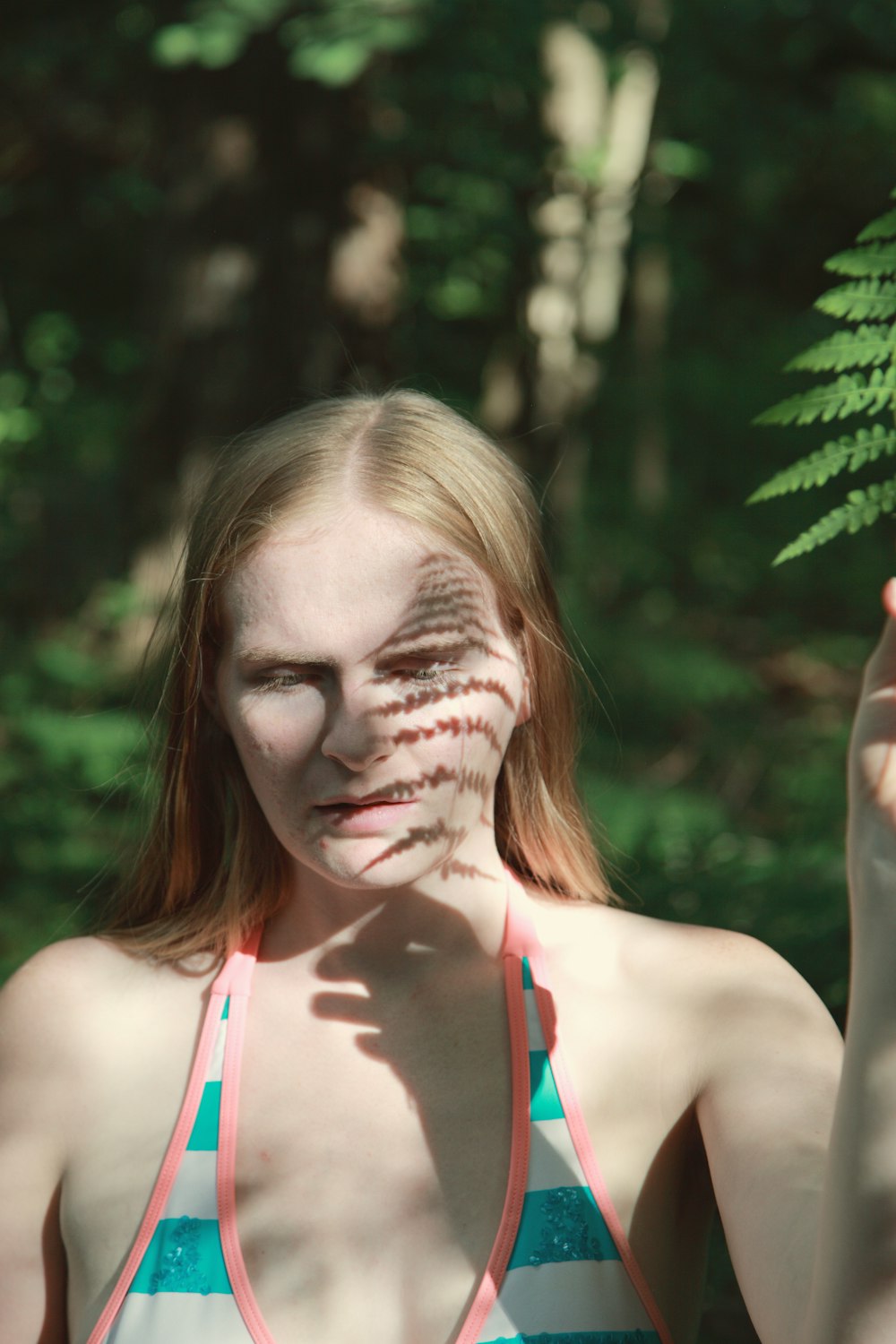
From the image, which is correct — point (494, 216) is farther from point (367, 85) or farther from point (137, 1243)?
point (137, 1243)

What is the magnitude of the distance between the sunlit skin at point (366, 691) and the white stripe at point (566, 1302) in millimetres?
538

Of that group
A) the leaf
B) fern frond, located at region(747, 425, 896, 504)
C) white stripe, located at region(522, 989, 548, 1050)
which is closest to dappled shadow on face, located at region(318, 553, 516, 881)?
white stripe, located at region(522, 989, 548, 1050)

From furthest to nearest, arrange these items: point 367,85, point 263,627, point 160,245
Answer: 1. point 160,245
2. point 367,85
3. point 263,627

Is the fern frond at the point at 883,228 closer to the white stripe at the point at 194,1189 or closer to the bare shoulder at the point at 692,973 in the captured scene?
the bare shoulder at the point at 692,973

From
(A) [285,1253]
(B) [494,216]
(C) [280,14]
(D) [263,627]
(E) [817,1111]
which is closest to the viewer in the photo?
(E) [817,1111]

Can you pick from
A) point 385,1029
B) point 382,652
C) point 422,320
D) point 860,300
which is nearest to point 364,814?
point 382,652

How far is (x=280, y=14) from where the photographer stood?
12.2 feet

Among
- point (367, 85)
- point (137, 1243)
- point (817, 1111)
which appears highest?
point (367, 85)

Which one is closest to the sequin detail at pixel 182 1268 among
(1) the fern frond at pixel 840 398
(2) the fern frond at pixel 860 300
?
(1) the fern frond at pixel 840 398

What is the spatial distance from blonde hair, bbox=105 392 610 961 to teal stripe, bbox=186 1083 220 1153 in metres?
0.25

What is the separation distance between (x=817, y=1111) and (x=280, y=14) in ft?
11.1

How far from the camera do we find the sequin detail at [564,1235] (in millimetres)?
1663

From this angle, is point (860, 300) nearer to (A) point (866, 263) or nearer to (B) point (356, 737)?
(A) point (866, 263)

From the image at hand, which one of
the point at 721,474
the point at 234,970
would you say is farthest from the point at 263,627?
the point at 721,474
